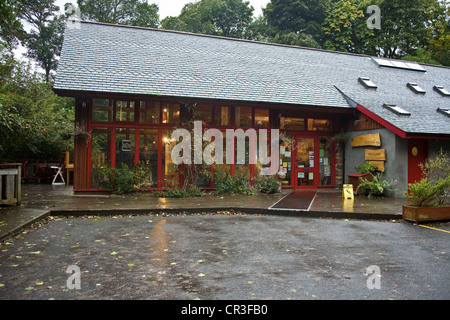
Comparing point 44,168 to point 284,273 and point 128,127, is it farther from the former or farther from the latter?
point 284,273

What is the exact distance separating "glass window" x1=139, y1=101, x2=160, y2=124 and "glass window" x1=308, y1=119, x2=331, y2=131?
643 centimetres

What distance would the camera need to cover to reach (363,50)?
105 feet

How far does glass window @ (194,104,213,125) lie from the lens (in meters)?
12.7

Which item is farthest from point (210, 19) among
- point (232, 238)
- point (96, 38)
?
point (232, 238)

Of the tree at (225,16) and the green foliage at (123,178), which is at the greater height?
the tree at (225,16)

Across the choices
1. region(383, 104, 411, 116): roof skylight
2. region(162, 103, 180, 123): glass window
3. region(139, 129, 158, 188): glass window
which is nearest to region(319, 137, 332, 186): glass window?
region(383, 104, 411, 116): roof skylight

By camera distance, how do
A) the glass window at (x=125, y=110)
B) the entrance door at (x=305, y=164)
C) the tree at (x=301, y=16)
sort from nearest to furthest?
1. the glass window at (x=125, y=110)
2. the entrance door at (x=305, y=164)
3. the tree at (x=301, y=16)

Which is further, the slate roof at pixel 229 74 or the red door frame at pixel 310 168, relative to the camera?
the red door frame at pixel 310 168

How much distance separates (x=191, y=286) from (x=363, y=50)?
3365cm

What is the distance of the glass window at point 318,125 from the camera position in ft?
47.1

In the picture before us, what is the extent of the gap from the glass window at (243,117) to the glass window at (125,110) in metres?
3.97

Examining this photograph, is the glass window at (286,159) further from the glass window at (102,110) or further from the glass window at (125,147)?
the glass window at (102,110)

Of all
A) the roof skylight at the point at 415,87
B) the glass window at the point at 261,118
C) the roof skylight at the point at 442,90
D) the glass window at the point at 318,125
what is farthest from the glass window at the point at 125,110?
the roof skylight at the point at 442,90
